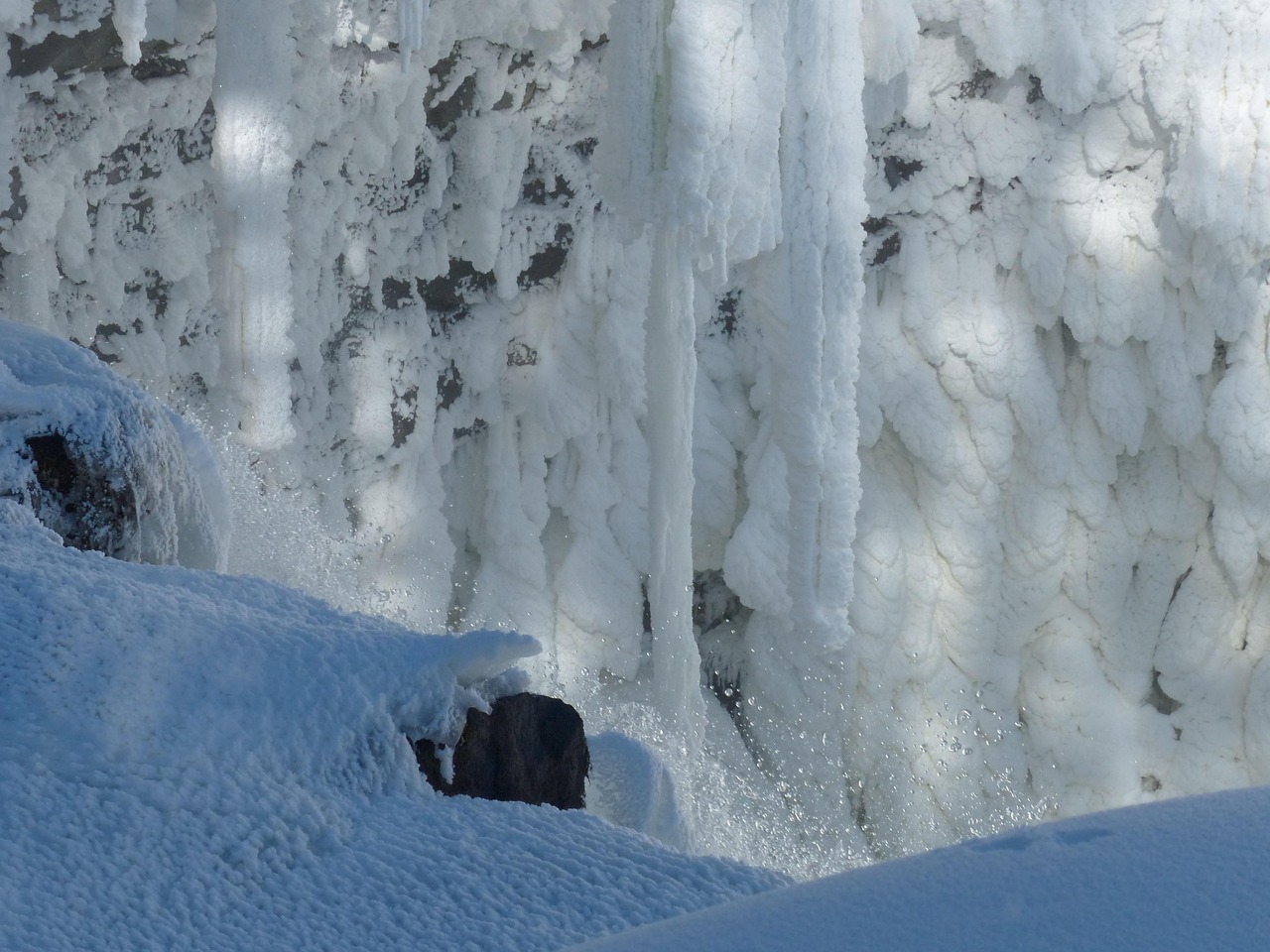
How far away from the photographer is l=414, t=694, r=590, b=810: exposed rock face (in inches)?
36.4

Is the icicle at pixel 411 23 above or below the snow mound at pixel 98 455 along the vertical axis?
above

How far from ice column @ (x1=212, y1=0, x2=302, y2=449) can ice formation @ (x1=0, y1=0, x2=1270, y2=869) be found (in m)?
0.01

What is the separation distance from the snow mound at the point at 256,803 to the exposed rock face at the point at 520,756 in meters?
0.03

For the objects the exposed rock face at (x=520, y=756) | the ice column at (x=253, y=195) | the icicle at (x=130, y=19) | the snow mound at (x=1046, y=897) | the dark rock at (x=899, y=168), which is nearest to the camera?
the snow mound at (x=1046, y=897)

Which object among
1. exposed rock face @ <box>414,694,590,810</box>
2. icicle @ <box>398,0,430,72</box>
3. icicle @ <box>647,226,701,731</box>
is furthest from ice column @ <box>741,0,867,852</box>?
exposed rock face @ <box>414,694,590,810</box>

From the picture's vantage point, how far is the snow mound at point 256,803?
70 centimetres

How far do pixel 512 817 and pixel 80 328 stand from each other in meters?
2.70

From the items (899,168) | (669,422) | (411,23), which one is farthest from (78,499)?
(899,168)

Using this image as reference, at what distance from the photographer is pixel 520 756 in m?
0.99

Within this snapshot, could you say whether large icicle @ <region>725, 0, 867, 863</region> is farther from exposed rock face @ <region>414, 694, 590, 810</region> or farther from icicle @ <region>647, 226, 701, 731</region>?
exposed rock face @ <region>414, 694, 590, 810</region>

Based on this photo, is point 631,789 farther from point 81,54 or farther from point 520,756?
point 81,54

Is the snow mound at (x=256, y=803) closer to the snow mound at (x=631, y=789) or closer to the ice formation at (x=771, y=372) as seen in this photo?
the snow mound at (x=631, y=789)

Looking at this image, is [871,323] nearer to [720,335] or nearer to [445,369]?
[720,335]

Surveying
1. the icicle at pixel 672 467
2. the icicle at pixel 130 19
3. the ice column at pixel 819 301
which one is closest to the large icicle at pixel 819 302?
the ice column at pixel 819 301
